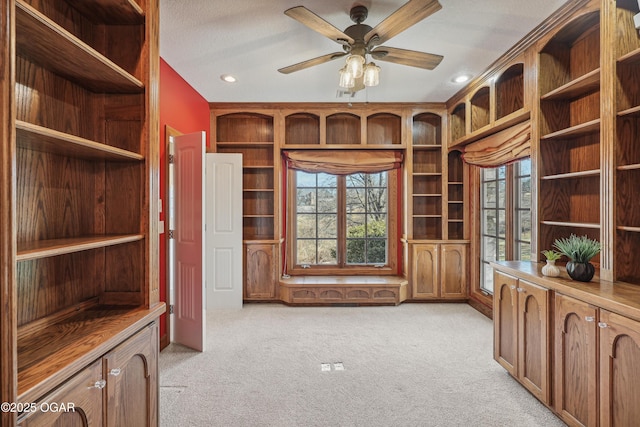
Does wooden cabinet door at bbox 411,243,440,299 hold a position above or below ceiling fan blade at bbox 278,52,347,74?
below

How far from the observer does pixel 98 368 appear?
4.07 feet

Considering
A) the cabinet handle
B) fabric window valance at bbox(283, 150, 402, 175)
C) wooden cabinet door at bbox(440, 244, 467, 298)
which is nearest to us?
the cabinet handle

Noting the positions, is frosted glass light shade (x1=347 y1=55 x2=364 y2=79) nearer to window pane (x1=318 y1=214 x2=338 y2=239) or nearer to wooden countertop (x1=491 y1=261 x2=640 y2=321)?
wooden countertop (x1=491 y1=261 x2=640 y2=321)

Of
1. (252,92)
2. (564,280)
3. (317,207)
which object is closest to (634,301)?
(564,280)

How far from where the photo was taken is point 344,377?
2.55 meters

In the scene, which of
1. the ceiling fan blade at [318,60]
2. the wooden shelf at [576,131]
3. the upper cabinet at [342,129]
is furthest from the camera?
the upper cabinet at [342,129]

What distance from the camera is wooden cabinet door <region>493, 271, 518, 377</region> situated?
238 centimetres

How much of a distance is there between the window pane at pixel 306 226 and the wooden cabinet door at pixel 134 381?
321 centimetres

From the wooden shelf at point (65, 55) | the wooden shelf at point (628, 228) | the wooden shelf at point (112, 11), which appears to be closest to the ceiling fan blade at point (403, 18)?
the wooden shelf at point (112, 11)

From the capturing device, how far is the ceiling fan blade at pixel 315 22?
1937 mm

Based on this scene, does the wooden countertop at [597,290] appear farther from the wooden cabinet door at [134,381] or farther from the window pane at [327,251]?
the window pane at [327,251]

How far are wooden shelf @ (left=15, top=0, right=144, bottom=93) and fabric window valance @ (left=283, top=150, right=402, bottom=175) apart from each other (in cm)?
298

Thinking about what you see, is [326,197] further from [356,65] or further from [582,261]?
[582,261]

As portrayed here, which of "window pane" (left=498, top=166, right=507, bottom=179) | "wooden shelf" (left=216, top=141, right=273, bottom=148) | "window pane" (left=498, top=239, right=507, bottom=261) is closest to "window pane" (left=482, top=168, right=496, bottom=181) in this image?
"window pane" (left=498, top=166, right=507, bottom=179)
